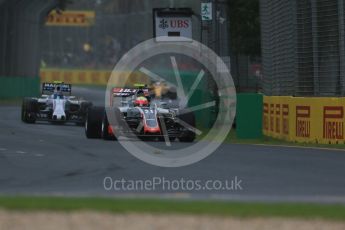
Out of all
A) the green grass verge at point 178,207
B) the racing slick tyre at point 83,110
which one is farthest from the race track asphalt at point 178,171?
the racing slick tyre at point 83,110

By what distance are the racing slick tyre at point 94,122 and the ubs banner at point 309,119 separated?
13.3 ft

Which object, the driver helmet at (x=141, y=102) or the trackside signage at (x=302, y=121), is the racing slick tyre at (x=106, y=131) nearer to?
the driver helmet at (x=141, y=102)

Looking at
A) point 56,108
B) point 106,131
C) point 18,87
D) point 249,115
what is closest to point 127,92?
point 106,131

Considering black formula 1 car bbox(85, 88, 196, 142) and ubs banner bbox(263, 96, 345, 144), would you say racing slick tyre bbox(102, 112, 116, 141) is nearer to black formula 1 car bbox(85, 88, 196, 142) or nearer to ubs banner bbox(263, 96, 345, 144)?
black formula 1 car bbox(85, 88, 196, 142)

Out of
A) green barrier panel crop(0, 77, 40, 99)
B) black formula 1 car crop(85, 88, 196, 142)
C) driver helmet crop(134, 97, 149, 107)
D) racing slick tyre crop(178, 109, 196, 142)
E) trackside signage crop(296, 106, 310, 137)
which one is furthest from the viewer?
green barrier panel crop(0, 77, 40, 99)

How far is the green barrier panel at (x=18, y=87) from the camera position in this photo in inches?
2164

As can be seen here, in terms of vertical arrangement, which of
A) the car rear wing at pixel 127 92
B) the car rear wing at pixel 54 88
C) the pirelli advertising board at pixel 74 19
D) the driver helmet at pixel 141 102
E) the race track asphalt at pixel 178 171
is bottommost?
the race track asphalt at pixel 178 171

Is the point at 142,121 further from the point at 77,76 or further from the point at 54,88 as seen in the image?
the point at 77,76

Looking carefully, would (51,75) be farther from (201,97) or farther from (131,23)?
(201,97)

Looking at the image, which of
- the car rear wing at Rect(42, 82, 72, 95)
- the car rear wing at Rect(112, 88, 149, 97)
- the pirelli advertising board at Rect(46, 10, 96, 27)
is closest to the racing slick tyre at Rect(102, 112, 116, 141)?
the car rear wing at Rect(112, 88, 149, 97)

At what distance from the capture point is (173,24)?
28.2 metres

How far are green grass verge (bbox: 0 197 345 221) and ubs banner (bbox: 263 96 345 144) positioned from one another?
1028 centimetres

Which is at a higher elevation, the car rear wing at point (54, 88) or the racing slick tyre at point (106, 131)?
the car rear wing at point (54, 88)

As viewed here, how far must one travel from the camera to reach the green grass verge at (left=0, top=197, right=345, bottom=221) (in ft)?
27.7
